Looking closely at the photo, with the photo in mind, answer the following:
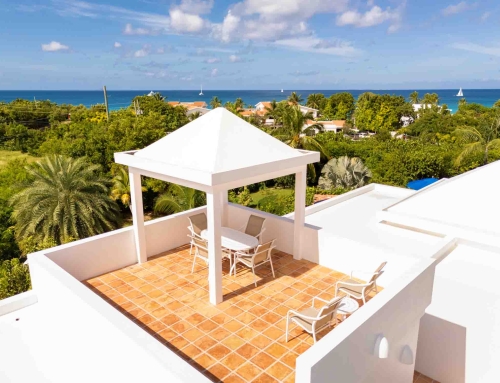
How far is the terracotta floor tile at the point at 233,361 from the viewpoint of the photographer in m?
4.85

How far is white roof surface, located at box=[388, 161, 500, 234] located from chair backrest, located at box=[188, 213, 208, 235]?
15.1ft

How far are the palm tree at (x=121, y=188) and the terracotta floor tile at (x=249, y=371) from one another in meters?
18.0

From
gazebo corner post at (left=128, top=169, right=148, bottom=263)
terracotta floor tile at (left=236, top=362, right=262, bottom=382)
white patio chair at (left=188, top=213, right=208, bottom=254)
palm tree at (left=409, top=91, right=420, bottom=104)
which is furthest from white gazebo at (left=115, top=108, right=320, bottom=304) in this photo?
palm tree at (left=409, top=91, right=420, bottom=104)

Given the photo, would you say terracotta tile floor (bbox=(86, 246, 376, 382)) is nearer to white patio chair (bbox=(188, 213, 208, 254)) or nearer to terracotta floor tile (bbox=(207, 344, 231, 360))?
terracotta floor tile (bbox=(207, 344, 231, 360))

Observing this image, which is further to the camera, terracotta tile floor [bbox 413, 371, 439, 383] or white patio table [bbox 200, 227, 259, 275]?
terracotta tile floor [bbox 413, 371, 439, 383]

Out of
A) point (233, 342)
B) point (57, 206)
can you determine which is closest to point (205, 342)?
point (233, 342)

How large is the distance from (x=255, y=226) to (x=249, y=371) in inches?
157

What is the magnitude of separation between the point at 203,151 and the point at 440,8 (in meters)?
94.1

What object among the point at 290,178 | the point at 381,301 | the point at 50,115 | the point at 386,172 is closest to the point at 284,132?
the point at 290,178

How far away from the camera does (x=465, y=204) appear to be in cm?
794

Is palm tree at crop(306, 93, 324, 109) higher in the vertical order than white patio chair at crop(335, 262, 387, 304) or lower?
higher

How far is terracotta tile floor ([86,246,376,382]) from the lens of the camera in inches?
195

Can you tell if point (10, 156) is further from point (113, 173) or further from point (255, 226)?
point (255, 226)

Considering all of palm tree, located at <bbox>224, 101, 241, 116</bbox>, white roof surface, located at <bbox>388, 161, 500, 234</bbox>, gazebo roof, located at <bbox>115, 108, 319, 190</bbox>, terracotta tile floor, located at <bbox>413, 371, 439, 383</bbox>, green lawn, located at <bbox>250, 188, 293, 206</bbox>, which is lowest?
green lawn, located at <bbox>250, 188, 293, 206</bbox>
